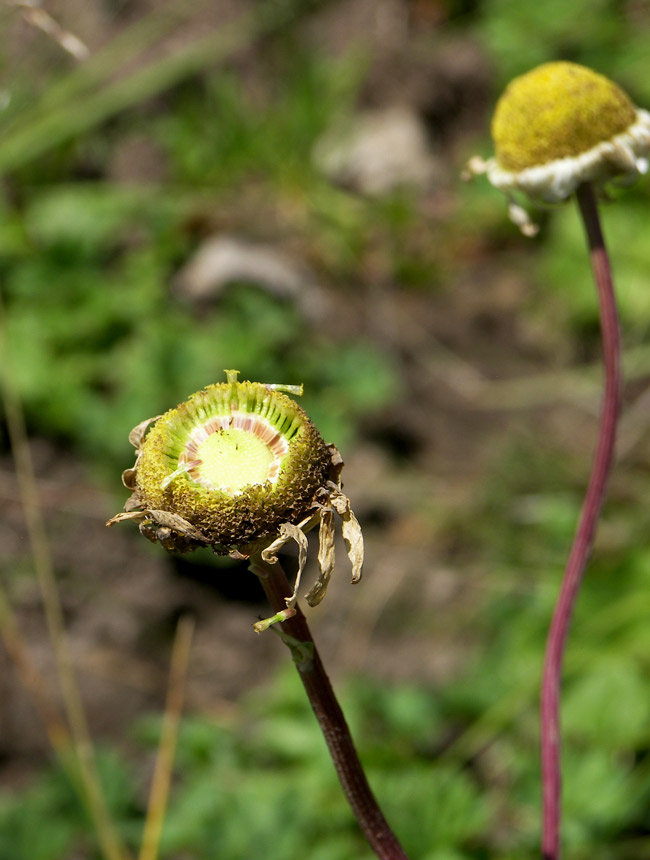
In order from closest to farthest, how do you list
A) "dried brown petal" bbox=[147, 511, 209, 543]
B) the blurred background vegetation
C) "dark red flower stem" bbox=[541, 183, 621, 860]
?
1. "dried brown petal" bbox=[147, 511, 209, 543]
2. "dark red flower stem" bbox=[541, 183, 621, 860]
3. the blurred background vegetation

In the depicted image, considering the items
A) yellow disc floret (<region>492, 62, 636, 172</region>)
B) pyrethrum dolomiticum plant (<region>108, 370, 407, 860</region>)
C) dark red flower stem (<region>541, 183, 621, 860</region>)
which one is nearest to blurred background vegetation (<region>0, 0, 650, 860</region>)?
dark red flower stem (<region>541, 183, 621, 860</region>)

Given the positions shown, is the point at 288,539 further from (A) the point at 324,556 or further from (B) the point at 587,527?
(B) the point at 587,527

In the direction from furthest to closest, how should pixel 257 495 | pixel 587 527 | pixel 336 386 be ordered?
pixel 336 386 → pixel 587 527 → pixel 257 495

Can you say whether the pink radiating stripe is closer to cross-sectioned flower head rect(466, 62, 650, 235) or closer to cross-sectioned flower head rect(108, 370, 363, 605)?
cross-sectioned flower head rect(108, 370, 363, 605)

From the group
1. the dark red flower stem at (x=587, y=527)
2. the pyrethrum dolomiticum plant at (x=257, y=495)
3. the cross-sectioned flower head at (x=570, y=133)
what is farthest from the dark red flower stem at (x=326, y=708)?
the cross-sectioned flower head at (x=570, y=133)

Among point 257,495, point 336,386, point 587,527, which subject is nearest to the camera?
point 257,495

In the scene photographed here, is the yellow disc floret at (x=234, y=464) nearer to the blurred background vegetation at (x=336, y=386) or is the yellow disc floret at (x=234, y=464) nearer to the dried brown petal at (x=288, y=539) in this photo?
the dried brown petal at (x=288, y=539)

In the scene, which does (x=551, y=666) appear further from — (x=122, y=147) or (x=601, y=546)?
(x=122, y=147)

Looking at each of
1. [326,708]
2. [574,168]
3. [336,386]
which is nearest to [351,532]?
[326,708]
